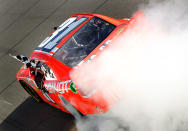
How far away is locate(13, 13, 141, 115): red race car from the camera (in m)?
4.27

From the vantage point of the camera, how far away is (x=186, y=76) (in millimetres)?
4191

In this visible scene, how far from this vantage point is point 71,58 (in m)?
4.70

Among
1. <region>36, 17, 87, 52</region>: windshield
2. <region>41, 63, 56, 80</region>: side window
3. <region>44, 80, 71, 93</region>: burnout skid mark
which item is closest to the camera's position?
<region>44, 80, 71, 93</region>: burnout skid mark

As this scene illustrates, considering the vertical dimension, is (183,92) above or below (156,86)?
below

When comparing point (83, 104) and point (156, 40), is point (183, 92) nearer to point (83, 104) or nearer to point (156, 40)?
point (156, 40)

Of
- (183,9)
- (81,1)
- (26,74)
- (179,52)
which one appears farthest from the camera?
(81,1)

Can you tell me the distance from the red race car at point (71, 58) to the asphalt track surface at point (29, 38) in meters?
0.65

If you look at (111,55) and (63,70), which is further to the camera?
(63,70)

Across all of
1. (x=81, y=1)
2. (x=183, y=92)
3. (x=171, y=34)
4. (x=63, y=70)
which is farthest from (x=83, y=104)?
(x=81, y=1)

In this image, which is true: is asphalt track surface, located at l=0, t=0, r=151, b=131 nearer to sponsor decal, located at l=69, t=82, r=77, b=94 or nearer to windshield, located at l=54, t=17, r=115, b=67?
sponsor decal, located at l=69, t=82, r=77, b=94

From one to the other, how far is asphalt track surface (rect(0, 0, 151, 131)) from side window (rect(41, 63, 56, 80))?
1.02m

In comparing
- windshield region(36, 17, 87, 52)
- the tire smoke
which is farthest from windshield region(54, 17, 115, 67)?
the tire smoke

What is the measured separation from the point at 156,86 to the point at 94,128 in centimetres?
140

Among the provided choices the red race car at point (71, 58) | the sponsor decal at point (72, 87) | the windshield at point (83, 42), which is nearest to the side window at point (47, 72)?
the red race car at point (71, 58)
